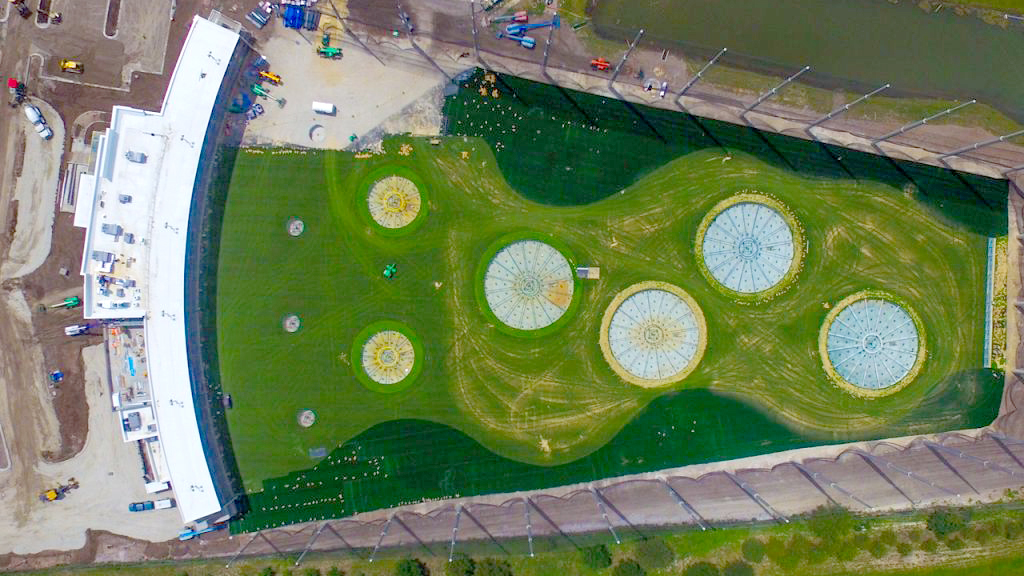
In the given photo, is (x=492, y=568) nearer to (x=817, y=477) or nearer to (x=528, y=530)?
(x=528, y=530)

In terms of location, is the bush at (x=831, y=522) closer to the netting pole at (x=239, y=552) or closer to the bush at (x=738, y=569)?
the bush at (x=738, y=569)

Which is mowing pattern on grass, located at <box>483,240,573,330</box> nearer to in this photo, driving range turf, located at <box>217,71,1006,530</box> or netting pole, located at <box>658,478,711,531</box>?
driving range turf, located at <box>217,71,1006,530</box>

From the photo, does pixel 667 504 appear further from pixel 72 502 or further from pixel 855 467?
pixel 72 502

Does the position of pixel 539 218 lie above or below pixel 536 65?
below

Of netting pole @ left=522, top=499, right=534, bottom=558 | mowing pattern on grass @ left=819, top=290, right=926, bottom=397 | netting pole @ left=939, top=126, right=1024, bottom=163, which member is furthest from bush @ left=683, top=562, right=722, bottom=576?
netting pole @ left=939, top=126, right=1024, bottom=163

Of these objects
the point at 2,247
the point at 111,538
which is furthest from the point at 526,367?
the point at 2,247
